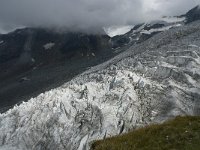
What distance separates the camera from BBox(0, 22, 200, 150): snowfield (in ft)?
295

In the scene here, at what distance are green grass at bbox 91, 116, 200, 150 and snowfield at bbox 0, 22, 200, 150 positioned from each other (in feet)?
196

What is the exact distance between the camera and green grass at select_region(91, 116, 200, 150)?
21148 millimetres

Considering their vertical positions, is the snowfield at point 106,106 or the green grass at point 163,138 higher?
the green grass at point 163,138

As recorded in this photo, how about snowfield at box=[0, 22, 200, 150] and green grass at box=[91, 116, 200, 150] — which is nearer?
green grass at box=[91, 116, 200, 150]

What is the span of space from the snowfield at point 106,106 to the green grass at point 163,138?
59769 mm

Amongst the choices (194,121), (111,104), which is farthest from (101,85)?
(194,121)

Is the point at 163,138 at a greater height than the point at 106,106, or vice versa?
the point at 163,138

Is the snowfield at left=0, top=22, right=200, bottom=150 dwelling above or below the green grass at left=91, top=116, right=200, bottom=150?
below

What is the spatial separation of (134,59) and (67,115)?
29.2 meters

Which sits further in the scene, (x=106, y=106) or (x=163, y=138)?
(x=106, y=106)

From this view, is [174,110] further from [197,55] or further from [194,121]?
[194,121]

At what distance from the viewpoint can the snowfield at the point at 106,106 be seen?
89.9 metres

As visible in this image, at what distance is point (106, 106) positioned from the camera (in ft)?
304

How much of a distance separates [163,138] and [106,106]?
70.8 meters
